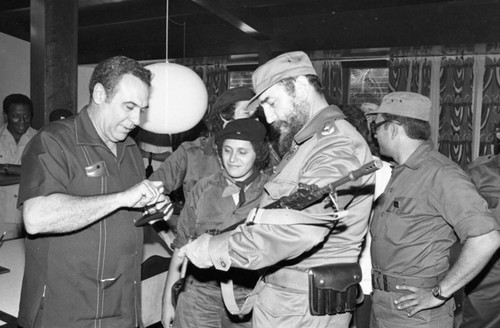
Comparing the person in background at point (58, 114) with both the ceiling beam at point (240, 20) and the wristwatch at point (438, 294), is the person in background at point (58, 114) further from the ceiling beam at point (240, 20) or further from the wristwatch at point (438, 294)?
the wristwatch at point (438, 294)

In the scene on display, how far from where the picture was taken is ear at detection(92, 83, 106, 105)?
1721mm

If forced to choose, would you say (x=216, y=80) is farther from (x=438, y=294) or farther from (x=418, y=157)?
(x=438, y=294)

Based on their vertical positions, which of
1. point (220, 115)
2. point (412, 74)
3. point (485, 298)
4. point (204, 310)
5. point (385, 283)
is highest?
point (412, 74)

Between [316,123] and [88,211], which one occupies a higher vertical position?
[316,123]

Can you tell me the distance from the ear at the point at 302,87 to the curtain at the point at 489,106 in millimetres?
5953

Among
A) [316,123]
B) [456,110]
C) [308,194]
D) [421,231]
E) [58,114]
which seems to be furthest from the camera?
[456,110]

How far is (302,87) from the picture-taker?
167 cm

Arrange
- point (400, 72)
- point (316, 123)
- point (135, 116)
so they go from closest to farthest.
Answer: point (316, 123)
point (135, 116)
point (400, 72)

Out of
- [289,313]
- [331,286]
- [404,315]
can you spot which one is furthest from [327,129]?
[404,315]

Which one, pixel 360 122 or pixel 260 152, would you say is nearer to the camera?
pixel 260 152

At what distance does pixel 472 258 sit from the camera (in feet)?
6.11

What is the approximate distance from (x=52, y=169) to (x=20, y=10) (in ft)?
22.8

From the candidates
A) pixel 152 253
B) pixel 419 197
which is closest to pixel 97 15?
pixel 152 253

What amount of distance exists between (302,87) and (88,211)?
2.82ft
